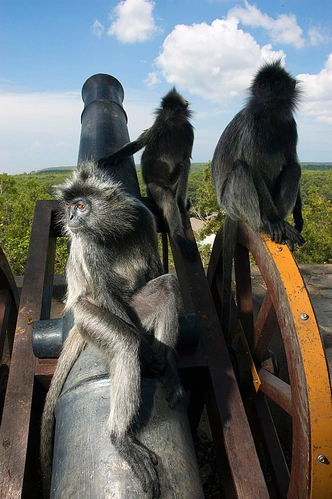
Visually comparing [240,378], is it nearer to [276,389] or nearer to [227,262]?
[276,389]

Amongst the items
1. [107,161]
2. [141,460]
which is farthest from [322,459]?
[107,161]

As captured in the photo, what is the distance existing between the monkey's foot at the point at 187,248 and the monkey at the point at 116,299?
0.79 metres

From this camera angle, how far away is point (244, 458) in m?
2.25

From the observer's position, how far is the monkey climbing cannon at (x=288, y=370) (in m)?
1.98

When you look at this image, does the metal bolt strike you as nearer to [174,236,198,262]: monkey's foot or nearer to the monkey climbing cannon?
the monkey climbing cannon

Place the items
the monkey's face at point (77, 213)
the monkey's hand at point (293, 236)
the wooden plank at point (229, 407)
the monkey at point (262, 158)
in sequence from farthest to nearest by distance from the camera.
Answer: the monkey at point (262, 158)
the monkey's hand at point (293, 236)
the monkey's face at point (77, 213)
the wooden plank at point (229, 407)

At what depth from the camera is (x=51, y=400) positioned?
2.39 m

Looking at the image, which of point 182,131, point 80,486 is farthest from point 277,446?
point 182,131

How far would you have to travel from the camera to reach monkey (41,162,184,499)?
205 centimetres

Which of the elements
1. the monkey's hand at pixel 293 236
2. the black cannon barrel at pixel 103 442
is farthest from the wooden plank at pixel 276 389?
the monkey's hand at pixel 293 236

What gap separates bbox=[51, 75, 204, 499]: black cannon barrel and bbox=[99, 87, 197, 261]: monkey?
9.96ft

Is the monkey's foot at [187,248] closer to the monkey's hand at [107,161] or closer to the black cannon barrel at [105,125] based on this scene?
the black cannon barrel at [105,125]

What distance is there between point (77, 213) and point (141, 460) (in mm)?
1461

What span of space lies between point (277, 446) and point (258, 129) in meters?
2.43
